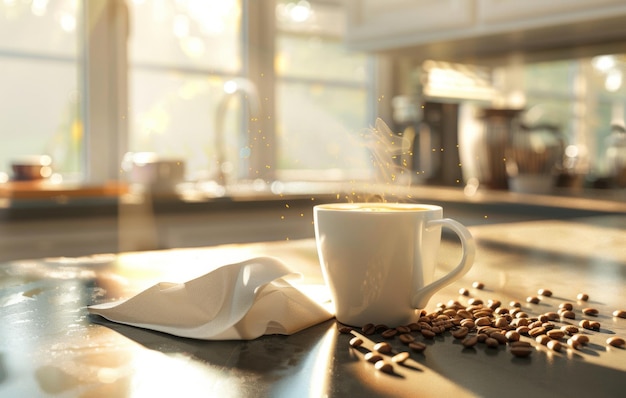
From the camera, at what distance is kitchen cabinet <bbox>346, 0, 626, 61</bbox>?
2295 millimetres

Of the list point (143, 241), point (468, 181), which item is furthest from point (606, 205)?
point (143, 241)

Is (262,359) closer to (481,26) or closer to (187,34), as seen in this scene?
(481,26)

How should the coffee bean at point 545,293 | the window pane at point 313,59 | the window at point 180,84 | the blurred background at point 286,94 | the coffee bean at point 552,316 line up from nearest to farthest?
the coffee bean at point 552,316
the coffee bean at point 545,293
the blurred background at point 286,94
the window at point 180,84
the window pane at point 313,59

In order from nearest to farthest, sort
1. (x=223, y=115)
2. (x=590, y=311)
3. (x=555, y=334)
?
→ (x=555, y=334)
(x=590, y=311)
(x=223, y=115)

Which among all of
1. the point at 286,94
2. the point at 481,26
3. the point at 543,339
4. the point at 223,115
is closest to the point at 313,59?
the point at 286,94

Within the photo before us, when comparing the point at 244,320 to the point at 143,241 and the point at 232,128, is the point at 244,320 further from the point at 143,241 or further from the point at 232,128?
the point at 232,128

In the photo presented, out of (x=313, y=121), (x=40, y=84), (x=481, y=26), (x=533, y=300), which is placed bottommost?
(x=533, y=300)

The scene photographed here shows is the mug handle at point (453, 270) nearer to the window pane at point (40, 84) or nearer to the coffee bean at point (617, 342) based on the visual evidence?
the coffee bean at point (617, 342)

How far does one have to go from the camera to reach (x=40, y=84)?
287cm

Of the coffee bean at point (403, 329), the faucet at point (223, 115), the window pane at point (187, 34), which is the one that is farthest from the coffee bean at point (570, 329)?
the window pane at point (187, 34)

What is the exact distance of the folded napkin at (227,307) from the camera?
572 mm

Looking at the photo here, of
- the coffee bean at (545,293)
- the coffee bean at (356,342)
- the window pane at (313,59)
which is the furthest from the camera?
the window pane at (313,59)

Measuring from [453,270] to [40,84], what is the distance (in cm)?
265

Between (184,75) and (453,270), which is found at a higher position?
(184,75)
